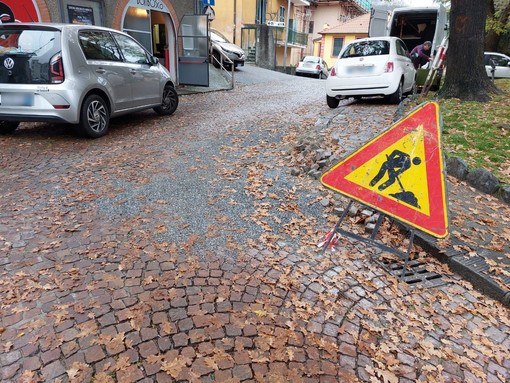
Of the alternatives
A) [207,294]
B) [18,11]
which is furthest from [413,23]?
[207,294]

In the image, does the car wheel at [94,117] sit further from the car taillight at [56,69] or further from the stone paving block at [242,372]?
the stone paving block at [242,372]

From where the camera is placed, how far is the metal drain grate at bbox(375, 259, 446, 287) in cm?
325

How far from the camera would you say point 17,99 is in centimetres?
584

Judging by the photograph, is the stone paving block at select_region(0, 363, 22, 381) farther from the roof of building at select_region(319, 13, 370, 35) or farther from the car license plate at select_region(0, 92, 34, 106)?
the roof of building at select_region(319, 13, 370, 35)

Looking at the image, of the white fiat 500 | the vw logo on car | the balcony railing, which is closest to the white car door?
the white fiat 500

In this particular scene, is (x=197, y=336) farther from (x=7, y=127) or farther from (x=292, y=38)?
(x=292, y=38)

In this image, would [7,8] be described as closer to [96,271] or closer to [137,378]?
[96,271]

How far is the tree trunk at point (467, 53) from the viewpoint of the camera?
805 cm

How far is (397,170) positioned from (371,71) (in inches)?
258

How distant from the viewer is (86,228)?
12.3 ft

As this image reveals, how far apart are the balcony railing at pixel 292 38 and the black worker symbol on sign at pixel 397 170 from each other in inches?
1116

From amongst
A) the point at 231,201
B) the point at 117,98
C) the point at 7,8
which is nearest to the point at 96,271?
the point at 231,201

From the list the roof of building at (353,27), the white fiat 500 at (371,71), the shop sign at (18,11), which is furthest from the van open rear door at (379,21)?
the roof of building at (353,27)

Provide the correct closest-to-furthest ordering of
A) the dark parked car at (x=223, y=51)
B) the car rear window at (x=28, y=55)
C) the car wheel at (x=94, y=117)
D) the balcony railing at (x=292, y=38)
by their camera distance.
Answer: the car rear window at (x=28, y=55), the car wheel at (x=94, y=117), the dark parked car at (x=223, y=51), the balcony railing at (x=292, y=38)
